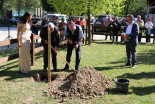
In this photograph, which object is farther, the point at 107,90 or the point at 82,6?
the point at 82,6

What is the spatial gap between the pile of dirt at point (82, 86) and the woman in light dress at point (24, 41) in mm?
1654

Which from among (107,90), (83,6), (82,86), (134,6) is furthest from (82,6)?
(134,6)

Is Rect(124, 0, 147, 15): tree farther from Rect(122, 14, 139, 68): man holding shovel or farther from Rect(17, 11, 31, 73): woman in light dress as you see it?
Rect(17, 11, 31, 73): woman in light dress

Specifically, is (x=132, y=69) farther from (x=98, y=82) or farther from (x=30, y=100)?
(x=30, y=100)

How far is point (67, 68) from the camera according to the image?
26.7ft

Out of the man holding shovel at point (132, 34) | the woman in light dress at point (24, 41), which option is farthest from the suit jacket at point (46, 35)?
the man holding shovel at point (132, 34)

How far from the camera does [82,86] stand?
564 centimetres

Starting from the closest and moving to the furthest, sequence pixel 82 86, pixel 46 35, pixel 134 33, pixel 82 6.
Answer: pixel 82 86 → pixel 46 35 → pixel 134 33 → pixel 82 6

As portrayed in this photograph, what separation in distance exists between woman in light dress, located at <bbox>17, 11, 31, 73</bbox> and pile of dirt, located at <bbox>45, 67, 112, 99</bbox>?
5.43 ft

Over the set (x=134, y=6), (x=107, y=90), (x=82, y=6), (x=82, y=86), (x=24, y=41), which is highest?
(x=134, y=6)

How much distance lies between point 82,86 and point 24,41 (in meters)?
2.92

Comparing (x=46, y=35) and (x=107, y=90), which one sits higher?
(x=46, y=35)

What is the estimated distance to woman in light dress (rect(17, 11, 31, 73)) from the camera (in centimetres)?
723

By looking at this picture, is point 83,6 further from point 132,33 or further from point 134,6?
point 134,6
